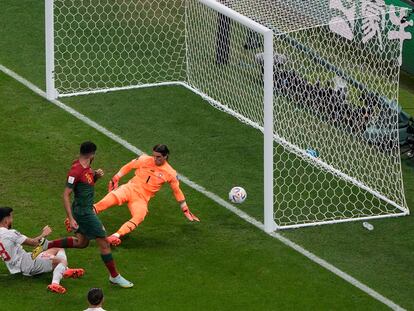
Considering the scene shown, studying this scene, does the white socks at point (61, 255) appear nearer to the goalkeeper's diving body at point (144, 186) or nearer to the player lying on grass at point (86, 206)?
the player lying on grass at point (86, 206)

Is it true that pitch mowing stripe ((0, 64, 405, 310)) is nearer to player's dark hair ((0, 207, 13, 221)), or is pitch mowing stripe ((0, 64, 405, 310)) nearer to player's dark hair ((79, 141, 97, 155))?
player's dark hair ((79, 141, 97, 155))

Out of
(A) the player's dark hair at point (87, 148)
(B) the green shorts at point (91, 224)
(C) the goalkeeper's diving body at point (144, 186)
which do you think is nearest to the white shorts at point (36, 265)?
(B) the green shorts at point (91, 224)

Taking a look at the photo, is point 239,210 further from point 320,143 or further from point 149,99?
point 149,99

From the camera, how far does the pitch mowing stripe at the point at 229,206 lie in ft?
55.0

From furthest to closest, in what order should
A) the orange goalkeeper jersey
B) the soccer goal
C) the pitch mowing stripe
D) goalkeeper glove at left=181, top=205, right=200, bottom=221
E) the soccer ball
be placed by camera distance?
the soccer goal → the soccer ball → the orange goalkeeper jersey → goalkeeper glove at left=181, top=205, right=200, bottom=221 → the pitch mowing stripe

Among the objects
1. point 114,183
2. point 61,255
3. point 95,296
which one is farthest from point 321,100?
point 95,296

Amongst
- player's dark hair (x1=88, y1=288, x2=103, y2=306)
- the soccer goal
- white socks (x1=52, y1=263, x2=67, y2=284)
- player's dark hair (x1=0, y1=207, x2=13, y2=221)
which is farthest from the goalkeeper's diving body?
player's dark hair (x1=88, y1=288, x2=103, y2=306)

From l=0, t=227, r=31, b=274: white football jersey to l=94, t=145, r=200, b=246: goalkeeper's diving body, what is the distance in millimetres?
1920

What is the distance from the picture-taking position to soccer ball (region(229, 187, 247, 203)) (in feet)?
61.2

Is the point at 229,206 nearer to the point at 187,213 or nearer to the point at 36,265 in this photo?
the point at 187,213

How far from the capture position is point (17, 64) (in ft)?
76.4

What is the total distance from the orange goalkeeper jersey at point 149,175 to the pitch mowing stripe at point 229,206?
1.17 meters

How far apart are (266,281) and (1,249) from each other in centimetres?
323

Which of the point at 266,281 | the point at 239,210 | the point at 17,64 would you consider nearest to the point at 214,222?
the point at 239,210
